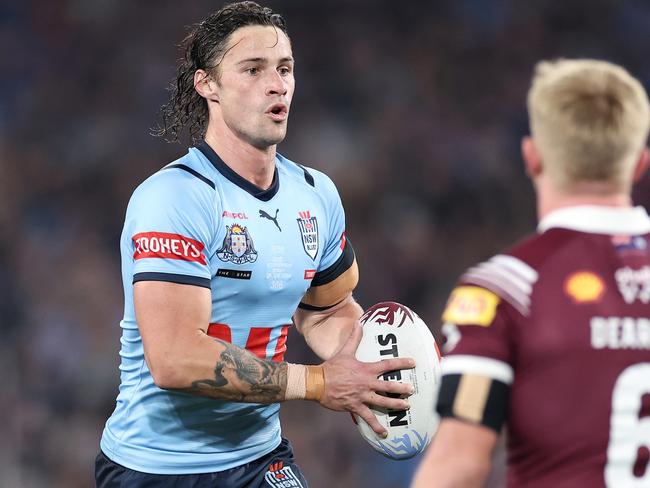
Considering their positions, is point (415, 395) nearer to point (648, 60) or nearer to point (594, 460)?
point (594, 460)

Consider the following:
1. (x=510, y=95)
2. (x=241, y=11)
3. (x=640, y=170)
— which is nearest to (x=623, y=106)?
(x=640, y=170)

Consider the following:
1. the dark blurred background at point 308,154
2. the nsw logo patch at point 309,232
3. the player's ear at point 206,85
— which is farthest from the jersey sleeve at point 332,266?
the dark blurred background at point 308,154

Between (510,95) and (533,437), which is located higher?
(510,95)

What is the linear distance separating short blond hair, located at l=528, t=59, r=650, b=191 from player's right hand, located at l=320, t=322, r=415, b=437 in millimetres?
1738

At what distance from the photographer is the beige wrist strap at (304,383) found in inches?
151

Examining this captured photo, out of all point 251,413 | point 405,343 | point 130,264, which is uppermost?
point 130,264

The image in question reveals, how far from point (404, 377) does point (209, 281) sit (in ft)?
2.79

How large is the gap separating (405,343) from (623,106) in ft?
6.50

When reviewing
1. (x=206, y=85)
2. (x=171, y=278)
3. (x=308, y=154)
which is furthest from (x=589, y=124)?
(x=308, y=154)

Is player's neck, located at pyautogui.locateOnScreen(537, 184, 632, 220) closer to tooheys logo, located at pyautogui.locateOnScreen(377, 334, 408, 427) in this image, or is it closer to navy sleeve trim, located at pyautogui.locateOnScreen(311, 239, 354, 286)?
tooheys logo, located at pyautogui.locateOnScreen(377, 334, 408, 427)

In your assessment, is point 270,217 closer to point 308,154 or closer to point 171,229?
point 171,229

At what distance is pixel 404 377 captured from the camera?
4062mm

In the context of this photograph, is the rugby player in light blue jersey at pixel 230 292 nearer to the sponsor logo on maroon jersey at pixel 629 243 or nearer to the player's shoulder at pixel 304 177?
the player's shoulder at pixel 304 177

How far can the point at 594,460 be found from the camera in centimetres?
227
